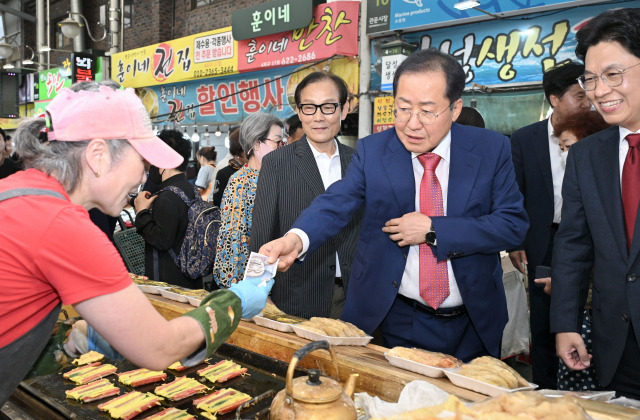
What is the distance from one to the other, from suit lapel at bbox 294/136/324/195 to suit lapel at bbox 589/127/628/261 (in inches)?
53.3

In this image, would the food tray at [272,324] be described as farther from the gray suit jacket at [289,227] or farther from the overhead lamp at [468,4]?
the overhead lamp at [468,4]

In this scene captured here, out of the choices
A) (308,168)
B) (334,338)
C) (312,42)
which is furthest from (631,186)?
(312,42)

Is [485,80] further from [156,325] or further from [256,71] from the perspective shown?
[156,325]

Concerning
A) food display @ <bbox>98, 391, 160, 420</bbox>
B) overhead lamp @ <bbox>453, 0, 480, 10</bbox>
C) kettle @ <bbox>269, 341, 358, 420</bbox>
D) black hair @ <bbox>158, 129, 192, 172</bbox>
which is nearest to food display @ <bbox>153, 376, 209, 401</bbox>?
food display @ <bbox>98, 391, 160, 420</bbox>

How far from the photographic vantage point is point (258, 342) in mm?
2014

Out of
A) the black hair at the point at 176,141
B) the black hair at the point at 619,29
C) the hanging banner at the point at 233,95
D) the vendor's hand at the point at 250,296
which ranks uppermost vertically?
the hanging banner at the point at 233,95

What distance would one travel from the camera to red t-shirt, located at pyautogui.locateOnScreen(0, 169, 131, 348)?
45.1 inches

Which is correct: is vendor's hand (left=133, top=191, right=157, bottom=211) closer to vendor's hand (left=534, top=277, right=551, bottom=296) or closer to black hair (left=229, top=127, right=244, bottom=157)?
black hair (left=229, top=127, right=244, bottom=157)

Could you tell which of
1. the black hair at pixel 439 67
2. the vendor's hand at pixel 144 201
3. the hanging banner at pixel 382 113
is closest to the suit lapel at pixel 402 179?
the black hair at pixel 439 67

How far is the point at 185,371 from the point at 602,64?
6.27 feet

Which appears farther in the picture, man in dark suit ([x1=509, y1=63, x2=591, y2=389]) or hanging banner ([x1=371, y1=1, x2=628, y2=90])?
hanging banner ([x1=371, y1=1, x2=628, y2=90])

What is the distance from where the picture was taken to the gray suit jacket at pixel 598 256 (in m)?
1.72

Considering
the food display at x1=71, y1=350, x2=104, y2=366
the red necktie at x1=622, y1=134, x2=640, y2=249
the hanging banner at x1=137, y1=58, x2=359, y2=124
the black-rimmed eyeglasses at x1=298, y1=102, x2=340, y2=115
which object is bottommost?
the food display at x1=71, y1=350, x2=104, y2=366

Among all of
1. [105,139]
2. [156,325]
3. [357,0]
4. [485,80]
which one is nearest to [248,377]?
[156,325]
